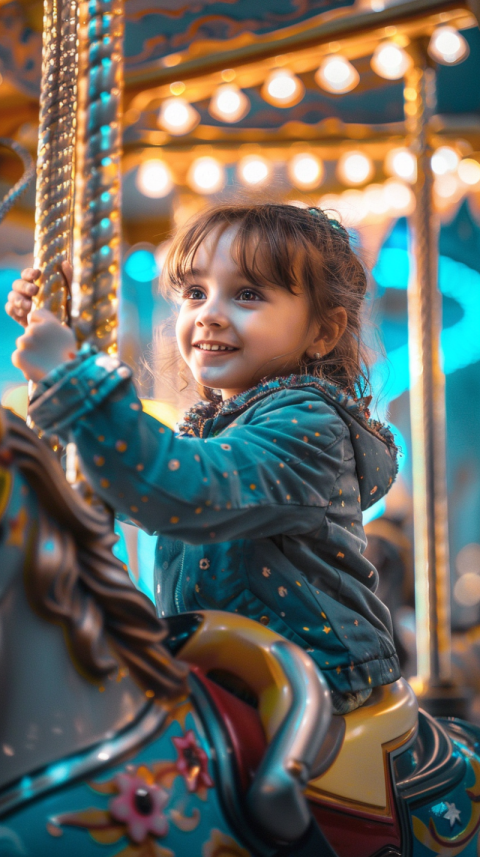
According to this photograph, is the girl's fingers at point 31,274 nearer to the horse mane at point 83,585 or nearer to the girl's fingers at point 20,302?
the girl's fingers at point 20,302

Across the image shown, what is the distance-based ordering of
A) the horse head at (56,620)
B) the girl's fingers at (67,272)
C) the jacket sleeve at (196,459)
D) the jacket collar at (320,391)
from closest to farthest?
the horse head at (56,620)
the jacket sleeve at (196,459)
the girl's fingers at (67,272)
the jacket collar at (320,391)

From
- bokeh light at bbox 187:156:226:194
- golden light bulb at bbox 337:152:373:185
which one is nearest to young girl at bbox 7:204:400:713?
bokeh light at bbox 187:156:226:194

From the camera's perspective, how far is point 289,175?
366 cm

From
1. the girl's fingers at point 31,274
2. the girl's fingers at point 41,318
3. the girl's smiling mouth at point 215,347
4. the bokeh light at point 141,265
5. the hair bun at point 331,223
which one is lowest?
the girl's smiling mouth at point 215,347

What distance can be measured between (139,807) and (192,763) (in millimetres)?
60

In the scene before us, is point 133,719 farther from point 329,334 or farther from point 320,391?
point 329,334

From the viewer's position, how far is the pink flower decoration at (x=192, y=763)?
0.66m

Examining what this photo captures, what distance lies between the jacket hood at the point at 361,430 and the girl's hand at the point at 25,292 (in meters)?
0.26

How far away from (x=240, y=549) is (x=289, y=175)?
9.81 ft

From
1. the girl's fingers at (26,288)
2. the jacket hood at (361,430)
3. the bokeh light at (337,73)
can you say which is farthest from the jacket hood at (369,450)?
the bokeh light at (337,73)

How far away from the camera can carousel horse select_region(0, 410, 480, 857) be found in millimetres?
585

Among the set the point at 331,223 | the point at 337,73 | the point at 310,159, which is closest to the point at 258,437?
the point at 331,223

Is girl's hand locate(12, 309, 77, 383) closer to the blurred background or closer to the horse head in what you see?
the horse head

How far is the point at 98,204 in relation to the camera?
0.77m
